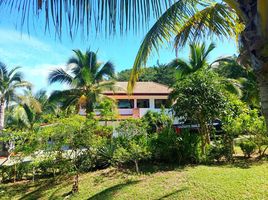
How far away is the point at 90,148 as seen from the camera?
10.2 meters

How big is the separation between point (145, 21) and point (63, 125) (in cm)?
758

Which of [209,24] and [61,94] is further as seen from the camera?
[61,94]

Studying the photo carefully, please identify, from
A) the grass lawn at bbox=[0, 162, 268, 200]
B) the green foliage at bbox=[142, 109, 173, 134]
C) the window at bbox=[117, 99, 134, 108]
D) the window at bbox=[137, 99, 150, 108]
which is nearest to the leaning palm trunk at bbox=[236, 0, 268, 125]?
the grass lawn at bbox=[0, 162, 268, 200]

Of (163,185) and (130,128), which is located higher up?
(130,128)

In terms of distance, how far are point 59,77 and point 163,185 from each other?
50.2 feet

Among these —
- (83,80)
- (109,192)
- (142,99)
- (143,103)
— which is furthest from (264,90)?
(143,103)

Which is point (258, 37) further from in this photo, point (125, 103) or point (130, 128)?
point (125, 103)

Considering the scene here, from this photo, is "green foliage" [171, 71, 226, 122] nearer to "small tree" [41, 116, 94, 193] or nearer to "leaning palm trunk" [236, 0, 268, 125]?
"small tree" [41, 116, 94, 193]

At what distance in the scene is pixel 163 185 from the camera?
8023 mm

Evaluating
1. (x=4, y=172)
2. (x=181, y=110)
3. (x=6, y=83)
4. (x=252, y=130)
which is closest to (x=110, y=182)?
(x=181, y=110)

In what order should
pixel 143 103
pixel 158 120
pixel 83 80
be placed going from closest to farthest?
1. pixel 158 120
2. pixel 83 80
3. pixel 143 103

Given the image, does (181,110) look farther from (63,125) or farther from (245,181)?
(63,125)

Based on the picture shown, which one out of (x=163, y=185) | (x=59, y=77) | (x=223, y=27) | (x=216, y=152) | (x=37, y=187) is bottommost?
(x=37, y=187)

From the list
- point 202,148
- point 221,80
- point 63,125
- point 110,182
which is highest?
point 221,80
